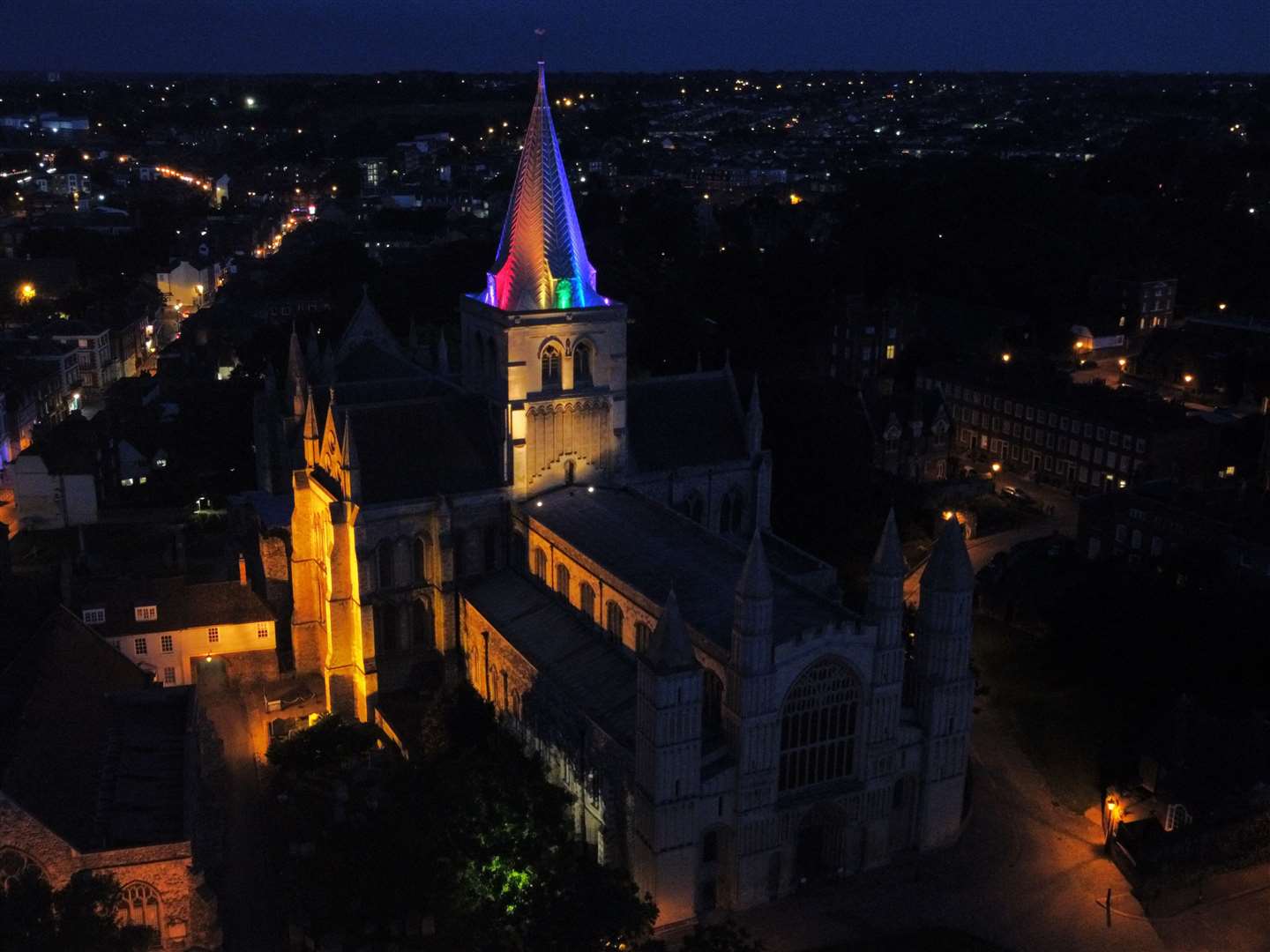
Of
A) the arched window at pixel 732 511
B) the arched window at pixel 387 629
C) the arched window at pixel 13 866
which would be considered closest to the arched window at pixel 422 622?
the arched window at pixel 387 629

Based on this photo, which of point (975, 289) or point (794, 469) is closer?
point (794, 469)

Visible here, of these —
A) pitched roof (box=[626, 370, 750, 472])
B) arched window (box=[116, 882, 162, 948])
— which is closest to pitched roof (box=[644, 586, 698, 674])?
arched window (box=[116, 882, 162, 948])

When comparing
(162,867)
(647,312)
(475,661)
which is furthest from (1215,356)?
(162,867)

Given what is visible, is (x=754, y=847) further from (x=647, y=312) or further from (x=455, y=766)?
(x=647, y=312)

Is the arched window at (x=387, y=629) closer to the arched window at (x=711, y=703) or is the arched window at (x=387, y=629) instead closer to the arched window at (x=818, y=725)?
the arched window at (x=711, y=703)

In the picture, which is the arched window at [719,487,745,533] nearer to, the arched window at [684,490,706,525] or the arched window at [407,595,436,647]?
the arched window at [684,490,706,525]

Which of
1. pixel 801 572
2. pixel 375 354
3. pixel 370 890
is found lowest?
pixel 370 890
